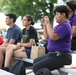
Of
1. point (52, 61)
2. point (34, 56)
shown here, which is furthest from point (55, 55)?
point (34, 56)

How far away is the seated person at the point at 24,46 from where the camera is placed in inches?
220

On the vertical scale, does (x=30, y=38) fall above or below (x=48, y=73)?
above

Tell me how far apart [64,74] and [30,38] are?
142 cm

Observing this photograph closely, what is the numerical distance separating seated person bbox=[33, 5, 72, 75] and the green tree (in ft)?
51.5

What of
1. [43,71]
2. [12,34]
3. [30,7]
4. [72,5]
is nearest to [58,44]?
[43,71]

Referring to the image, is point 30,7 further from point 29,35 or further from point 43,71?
point 43,71

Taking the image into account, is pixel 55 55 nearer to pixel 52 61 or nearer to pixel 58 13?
pixel 52 61

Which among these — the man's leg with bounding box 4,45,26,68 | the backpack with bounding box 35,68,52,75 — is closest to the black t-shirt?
the man's leg with bounding box 4,45,26,68

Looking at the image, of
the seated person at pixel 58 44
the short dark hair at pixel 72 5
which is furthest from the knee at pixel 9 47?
the short dark hair at pixel 72 5

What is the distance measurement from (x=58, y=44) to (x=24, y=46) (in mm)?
1399

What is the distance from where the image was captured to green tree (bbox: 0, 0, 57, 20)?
68.3ft

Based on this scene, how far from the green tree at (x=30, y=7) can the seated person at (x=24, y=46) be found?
47.0 ft

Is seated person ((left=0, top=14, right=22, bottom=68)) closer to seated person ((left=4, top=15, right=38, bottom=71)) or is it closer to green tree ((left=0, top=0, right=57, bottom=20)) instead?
seated person ((left=4, top=15, right=38, bottom=71))

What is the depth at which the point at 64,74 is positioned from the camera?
4.77 metres
